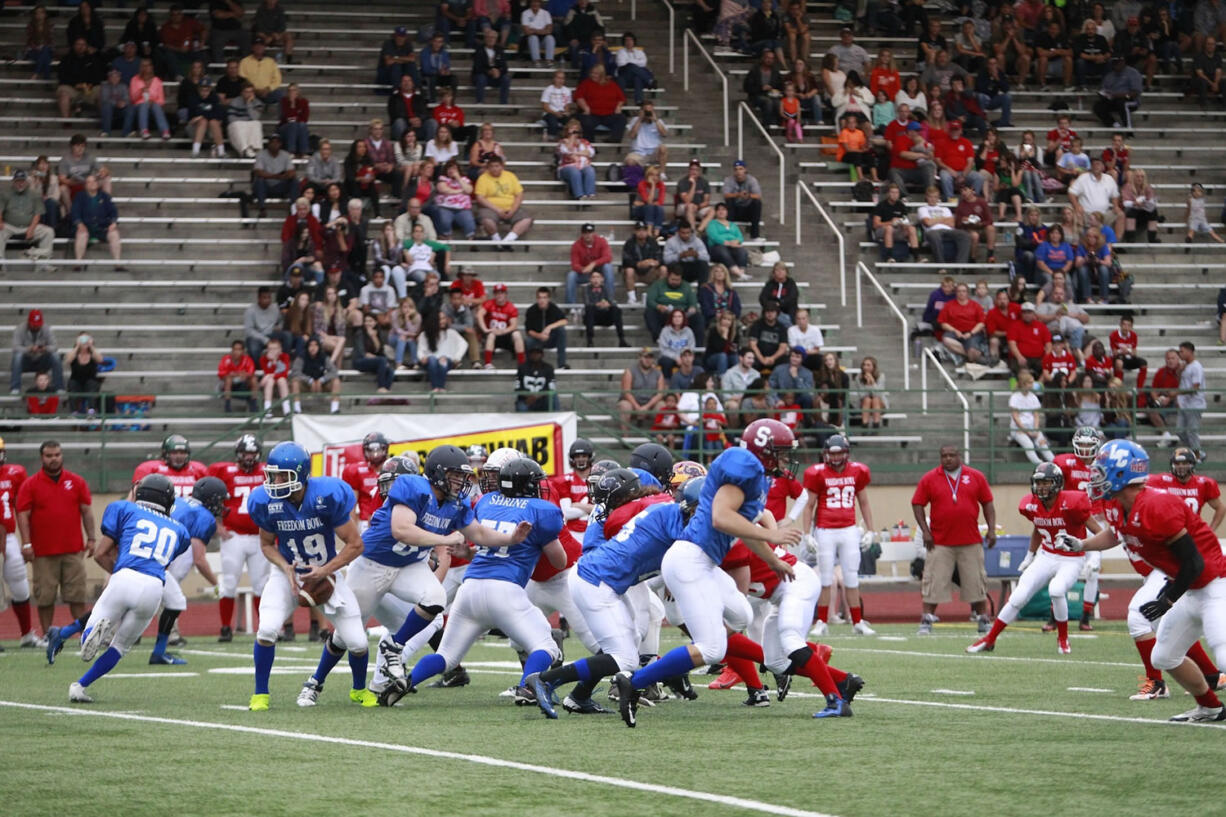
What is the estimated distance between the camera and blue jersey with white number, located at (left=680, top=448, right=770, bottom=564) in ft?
29.5

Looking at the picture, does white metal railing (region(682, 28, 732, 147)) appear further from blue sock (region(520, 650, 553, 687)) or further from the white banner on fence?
blue sock (region(520, 650, 553, 687))

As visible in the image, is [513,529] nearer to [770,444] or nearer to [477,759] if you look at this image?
[770,444]

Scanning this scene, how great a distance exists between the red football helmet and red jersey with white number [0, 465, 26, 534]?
31.2 feet

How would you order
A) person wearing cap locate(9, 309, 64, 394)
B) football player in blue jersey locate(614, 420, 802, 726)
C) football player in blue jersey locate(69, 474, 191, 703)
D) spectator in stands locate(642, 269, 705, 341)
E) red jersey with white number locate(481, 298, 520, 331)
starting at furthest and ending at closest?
spectator in stands locate(642, 269, 705, 341)
red jersey with white number locate(481, 298, 520, 331)
person wearing cap locate(9, 309, 64, 394)
football player in blue jersey locate(69, 474, 191, 703)
football player in blue jersey locate(614, 420, 802, 726)

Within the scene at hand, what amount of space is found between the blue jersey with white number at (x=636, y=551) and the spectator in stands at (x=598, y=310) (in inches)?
494

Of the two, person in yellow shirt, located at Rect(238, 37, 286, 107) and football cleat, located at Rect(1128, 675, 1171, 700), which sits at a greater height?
person in yellow shirt, located at Rect(238, 37, 286, 107)

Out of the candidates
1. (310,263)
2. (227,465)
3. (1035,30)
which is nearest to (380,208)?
(310,263)

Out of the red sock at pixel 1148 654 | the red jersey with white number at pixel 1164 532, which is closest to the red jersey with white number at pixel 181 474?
the red sock at pixel 1148 654

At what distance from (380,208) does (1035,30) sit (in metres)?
12.8

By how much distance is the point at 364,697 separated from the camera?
10.5 metres

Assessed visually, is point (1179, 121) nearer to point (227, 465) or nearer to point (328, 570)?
point (227, 465)

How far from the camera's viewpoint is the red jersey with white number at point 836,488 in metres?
16.5

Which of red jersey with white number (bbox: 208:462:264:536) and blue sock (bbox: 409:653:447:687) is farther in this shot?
red jersey with white number (bbox: 208:462:264:536)

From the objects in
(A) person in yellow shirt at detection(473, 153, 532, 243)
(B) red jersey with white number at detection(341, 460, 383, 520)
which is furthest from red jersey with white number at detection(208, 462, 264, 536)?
(A) person in yellow shirt at detection(473, 153, 532, 243)
